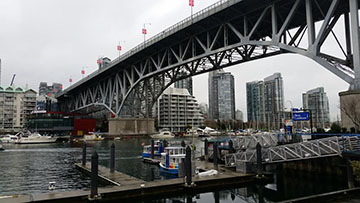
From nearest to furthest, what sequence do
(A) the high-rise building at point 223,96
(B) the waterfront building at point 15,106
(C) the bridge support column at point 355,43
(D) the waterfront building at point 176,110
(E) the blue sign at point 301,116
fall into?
(C) the bridge support column at point 355,43, (E) the blue sign at point 301,116, (B) the waterfront building at point 15,106, (D) the waterfront building at point 176,110, (A) the high-rise building at point 223,96

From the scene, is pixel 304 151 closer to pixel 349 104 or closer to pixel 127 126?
pixel 349 104

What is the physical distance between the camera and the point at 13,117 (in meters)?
138

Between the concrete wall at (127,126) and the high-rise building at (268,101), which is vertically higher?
the high-rise building at (268,101)

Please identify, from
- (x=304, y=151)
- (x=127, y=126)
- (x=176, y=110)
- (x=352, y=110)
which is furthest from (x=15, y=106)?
(x=352, y=110)

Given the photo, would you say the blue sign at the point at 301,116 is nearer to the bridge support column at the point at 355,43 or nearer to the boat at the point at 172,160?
the bridge support column at the point at 355,43

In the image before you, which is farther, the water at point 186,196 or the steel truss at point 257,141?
the steel truss at point 257,141

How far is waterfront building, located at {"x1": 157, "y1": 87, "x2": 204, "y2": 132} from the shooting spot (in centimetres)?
13950

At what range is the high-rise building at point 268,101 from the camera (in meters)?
114

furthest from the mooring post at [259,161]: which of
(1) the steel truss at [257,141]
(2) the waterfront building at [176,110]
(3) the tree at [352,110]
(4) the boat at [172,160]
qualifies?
(2) the waterfront building at [176,110]

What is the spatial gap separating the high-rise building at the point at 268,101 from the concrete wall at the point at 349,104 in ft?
244

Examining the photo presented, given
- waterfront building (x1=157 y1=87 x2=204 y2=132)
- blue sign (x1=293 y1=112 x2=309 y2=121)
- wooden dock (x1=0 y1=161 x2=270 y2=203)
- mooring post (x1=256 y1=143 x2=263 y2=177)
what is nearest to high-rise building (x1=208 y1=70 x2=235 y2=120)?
waterfront building (x1=157 y1=87 x2=204 y2=132)

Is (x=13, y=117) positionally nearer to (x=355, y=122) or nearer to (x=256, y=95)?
(x=256, y=95)

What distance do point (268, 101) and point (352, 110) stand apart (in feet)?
344

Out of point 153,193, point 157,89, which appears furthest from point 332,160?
point 157,89
